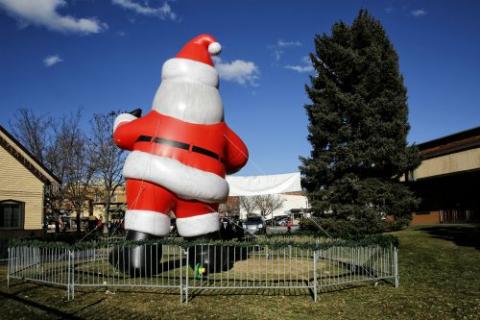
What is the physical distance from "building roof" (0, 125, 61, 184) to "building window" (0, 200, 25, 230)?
1679mm

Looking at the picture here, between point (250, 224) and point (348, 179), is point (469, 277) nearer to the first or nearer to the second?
point (348, 179)

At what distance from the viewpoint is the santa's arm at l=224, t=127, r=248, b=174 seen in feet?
38.5

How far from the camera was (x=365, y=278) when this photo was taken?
10.1 metres

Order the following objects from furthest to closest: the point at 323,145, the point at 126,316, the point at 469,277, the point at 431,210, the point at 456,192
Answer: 1. the point at 431,210
2. the point at 456,192
3. the point at 323,145
4. the point at 469,277
5. the point at 126,316

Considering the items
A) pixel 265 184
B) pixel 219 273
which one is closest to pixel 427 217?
pixel 265 184

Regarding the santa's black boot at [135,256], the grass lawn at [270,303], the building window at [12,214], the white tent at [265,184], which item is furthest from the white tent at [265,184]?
the building window at [12,214]

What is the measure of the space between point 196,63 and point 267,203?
5430 centimetres

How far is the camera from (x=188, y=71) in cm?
1130

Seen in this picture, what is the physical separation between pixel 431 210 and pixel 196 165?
2183 cm

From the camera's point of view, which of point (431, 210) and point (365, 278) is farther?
point (431, 210)

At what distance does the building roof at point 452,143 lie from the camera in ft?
83.2

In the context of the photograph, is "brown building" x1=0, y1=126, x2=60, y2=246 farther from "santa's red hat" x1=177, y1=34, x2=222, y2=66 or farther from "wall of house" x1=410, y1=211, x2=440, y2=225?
"wall of house" x1=410, y1=211, x2=440, y2=225

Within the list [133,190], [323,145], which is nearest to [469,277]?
[133,190]

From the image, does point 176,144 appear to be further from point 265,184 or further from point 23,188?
point 23,188
